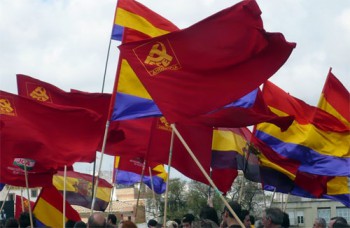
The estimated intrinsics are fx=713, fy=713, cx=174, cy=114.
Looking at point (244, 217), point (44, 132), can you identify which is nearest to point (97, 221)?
point (244, 217)

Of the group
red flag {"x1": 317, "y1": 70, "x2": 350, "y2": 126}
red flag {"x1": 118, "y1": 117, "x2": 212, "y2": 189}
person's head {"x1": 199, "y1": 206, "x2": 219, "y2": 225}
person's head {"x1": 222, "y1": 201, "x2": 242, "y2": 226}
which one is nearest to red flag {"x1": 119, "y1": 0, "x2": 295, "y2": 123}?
person's head {"x1": 199, "y1": 206, "x2": 219, "y2": 225}

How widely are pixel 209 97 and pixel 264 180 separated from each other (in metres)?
5.89

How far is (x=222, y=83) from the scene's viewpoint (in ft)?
33.1

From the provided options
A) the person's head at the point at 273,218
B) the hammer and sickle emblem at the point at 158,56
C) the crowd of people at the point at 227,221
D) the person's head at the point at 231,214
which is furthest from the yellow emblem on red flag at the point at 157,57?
the person's head at the point at 273,218

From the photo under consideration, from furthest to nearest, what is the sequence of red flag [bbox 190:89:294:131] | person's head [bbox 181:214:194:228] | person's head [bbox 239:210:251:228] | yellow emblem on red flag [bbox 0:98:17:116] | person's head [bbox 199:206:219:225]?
yellow emblem on red flag [bbox 0:98:17:116] < red flag [bbox 190:89:294:131] < person's head [bbox 181:214:194:228] < person's head [bbox 199:206:219:225] < person's head [bbox 239:210:251:228]

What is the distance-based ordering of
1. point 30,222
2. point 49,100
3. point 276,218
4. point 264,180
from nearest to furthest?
point 276,218 → point 30,222 → point 49,100 → point 264,180

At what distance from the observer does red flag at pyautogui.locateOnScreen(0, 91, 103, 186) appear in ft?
42.2

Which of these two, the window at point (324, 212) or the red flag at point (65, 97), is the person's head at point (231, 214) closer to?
the red flag at point (65, 97)

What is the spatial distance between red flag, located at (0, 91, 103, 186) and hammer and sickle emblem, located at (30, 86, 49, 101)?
1054 millimetres

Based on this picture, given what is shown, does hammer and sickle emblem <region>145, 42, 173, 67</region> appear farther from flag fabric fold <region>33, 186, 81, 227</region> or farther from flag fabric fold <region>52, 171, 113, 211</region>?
flag fabric fold <region>52, 171, 113, 211</region>

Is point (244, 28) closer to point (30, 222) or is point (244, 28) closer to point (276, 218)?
point (276, 218)

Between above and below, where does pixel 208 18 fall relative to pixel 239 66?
above

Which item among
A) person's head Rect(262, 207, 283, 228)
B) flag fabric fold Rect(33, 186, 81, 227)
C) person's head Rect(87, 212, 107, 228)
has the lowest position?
person's head Rect(87, 212, 107, 228)

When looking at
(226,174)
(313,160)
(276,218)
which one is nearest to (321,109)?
(313,160)
